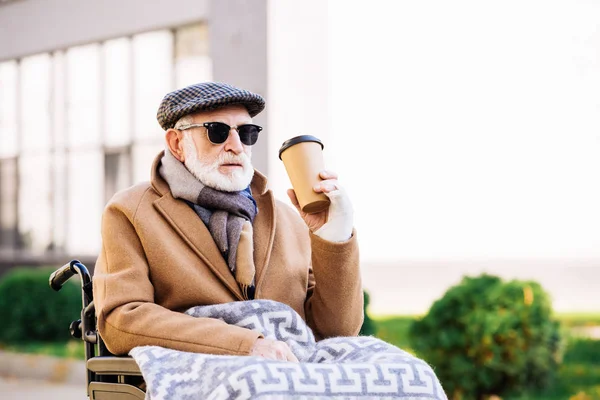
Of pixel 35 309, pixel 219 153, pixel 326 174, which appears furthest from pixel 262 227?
pixel 35 309

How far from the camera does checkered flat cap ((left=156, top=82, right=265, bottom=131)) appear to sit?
2.62m

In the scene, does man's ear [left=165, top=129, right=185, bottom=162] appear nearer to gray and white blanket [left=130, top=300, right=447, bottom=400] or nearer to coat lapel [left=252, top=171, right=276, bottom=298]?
coat lapel [left=252, top=171, right=276, bottom=298]

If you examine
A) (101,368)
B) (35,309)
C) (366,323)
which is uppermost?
(101,368)

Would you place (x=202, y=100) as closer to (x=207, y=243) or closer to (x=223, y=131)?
(x=223, y=131)

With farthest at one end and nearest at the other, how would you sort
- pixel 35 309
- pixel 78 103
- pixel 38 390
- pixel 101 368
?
pixel 78 103 → pixel 35 309 → pixel 38 390 → pixel 101 368

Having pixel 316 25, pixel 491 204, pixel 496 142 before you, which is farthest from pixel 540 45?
pixel 316 25

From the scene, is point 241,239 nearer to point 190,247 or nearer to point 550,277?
point 190,247

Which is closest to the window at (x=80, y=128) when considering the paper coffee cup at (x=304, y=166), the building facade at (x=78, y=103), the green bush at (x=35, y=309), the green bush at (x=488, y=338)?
the building facade at (x=78, y=103)

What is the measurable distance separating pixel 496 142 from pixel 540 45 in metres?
0.93

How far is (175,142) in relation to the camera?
2.79 metres

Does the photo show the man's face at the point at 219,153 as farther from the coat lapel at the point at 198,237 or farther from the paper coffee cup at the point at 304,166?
the paper coffee cup at the point at 304,166

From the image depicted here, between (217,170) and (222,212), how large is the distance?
0.43 ft

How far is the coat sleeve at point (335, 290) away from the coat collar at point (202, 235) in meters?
0.17

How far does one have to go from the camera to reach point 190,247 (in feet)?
8.66
